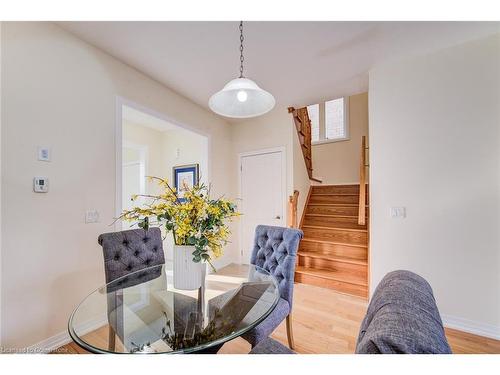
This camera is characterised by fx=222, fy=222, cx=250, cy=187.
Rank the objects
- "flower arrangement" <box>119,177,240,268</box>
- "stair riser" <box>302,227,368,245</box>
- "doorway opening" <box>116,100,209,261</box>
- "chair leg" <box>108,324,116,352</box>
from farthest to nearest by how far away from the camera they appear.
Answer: "doorway opening" <box>116,100,209,261</box> → "stair riser" <box>302,227,368,245</box> → "flower arrangement" <box>119,177,240,268</box> → "chair leg" <box>108,324,116,352</box>

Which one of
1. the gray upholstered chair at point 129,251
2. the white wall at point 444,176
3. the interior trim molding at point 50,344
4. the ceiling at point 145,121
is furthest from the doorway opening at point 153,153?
the white wall at point 444,176

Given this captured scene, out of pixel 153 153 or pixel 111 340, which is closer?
pixel 111 340

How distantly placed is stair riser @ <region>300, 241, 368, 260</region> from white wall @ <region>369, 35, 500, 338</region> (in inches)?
24.1

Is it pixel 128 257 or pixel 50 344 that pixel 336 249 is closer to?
pixel 128 257

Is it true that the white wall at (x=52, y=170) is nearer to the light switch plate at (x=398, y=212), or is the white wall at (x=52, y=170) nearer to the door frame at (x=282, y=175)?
the door frame at (x=282, y=175)

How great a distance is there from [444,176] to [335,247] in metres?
1.56

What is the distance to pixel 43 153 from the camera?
1.67 meters

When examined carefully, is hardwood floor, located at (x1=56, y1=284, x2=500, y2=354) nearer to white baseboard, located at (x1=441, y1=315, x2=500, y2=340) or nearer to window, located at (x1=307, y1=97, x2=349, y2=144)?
white baseboard, located at (x1=441, y1=315, x2=500, y2=340)

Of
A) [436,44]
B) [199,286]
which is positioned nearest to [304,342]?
[199,286]

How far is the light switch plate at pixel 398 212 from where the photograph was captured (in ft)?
7.17

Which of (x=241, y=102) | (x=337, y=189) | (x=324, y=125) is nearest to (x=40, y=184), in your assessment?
(x=241, y=102)

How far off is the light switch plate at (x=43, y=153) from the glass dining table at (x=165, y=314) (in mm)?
1076

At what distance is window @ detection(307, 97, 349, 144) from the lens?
507cm

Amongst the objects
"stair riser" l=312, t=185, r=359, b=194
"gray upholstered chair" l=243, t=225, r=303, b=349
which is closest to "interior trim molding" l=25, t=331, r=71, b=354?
"gray upholstered chair" l=243, t=225, r=303, b=349
